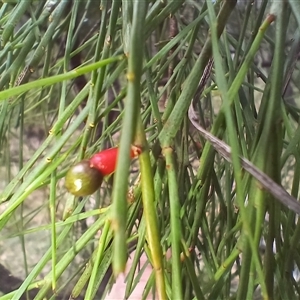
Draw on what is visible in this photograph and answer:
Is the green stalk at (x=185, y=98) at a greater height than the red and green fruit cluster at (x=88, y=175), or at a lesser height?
greater

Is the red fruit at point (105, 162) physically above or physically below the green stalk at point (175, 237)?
above

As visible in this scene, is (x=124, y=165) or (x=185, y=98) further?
(x=185, y=98)

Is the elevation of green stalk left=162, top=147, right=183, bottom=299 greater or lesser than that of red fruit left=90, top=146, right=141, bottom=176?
lesser

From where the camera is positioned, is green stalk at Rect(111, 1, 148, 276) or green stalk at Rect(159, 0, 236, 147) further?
green stalk at Rect(159, 0, 236, 147)

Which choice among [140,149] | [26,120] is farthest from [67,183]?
[26,120]

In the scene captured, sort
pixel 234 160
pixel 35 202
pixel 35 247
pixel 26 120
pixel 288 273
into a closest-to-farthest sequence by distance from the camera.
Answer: pixel 234 160, pixel 288 273, pixel 26 120, pixel 35 247, pixel 35 202

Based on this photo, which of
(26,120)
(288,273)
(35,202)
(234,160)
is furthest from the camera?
(35,202)

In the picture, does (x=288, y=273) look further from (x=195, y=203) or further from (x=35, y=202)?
(x=35, y=202)

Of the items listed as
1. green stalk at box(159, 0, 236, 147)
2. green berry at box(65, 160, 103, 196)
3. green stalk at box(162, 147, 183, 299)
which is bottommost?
green stalk at box(162, 147, 183, 299)

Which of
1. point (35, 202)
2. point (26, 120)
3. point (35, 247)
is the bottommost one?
point (35, 247)

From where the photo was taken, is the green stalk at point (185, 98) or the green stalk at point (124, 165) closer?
the green stalk at point (124, 165)

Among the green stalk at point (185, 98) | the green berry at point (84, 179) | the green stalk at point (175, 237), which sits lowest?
the green stalk at point (175, 237)
